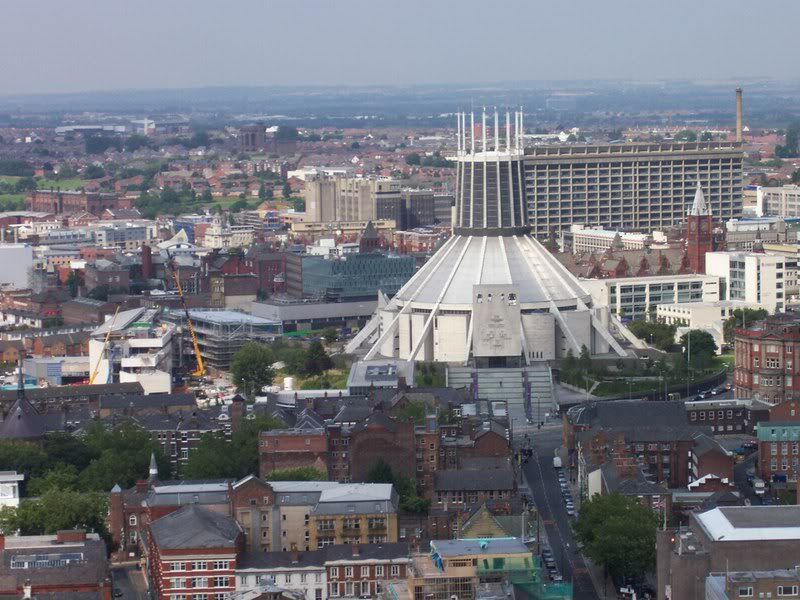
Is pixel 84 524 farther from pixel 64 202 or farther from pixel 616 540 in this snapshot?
pixel 64 202

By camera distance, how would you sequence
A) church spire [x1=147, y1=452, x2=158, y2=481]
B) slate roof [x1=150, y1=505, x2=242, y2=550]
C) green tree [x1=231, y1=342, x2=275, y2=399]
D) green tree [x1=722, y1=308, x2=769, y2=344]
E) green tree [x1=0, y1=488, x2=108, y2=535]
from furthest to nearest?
green tree [x1=722, y1=308, x2=769, y2=344] → green tree [x1=231, y1=342, x2=275, y2=399] → church spire [x1=147, y1=452, x2=158, y2=481] → green tree [x1=0, y1=488, x2=108, y2=535] → slate roof [x1=150, y1=505, x2=242, y2=550]

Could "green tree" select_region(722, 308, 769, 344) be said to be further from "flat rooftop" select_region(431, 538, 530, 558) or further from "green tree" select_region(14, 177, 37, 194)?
"green tree" select_region(14, 177, 37, 194)

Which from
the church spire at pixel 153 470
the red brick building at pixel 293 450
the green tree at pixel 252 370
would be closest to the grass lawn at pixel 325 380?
the green tree at pixel 252 370

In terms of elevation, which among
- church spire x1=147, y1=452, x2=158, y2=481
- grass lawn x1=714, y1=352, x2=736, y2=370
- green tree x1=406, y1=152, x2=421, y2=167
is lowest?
green tree x1=406, y1=152, x2=421, y2=167

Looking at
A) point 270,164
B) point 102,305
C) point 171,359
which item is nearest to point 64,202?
point 270,164

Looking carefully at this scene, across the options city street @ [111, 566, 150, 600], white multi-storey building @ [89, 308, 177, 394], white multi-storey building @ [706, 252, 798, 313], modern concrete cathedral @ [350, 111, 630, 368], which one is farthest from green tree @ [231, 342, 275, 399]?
city street @ [111, 566, 150, 600]

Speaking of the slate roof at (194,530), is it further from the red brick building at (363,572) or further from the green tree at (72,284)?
the green tree at (72,284)
